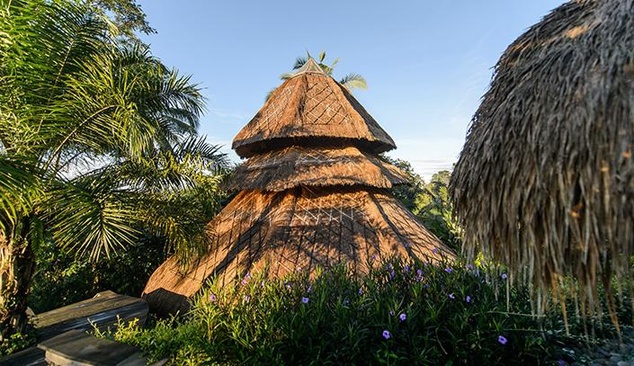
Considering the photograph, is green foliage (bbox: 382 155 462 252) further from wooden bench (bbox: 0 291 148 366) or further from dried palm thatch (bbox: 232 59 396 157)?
wooden bench (bbox: 0 291 148 366)

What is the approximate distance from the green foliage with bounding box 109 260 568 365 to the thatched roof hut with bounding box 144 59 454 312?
2.21 meters

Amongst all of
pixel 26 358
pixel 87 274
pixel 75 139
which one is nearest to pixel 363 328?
pixel 26 358

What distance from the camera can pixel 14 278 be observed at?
4.56 metres

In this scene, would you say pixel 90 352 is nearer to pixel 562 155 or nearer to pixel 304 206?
pixel 304 206

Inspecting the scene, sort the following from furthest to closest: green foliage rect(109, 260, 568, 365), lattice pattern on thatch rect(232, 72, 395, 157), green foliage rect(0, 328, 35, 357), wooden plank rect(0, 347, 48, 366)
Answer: lattice pattern on thatch rect(232, 72, 395, 157)
green foliage rect(0, 328, 35, 357)
wooden plank rect(0, 347, 48, 366)
green foliage rect(109, 260, 568, 365)

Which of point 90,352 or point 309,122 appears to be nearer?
point 90,352

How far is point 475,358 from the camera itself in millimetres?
3012

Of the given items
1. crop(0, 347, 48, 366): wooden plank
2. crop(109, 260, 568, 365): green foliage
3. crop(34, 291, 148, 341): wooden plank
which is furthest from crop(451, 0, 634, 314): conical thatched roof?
crop(0, 347, 48, 366): wooden plank


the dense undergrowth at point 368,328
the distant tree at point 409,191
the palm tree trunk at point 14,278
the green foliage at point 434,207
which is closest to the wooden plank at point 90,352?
the dense undergrowth at point 368,328

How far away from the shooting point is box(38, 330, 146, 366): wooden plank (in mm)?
3406

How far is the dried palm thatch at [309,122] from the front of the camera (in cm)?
781

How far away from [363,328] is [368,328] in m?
0.09

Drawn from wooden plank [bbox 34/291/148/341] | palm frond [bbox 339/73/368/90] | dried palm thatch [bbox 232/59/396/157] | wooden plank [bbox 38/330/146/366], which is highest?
palm frond [bbox 339/73/368/90]

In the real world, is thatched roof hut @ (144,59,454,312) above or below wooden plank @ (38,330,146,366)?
above
